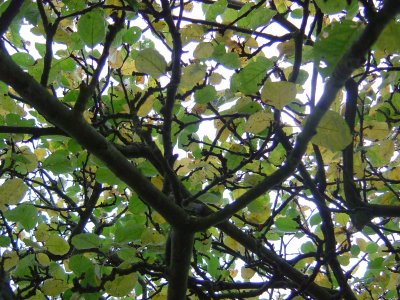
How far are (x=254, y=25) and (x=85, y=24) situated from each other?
829mm

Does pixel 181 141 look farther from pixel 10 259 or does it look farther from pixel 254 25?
pixel 10 259

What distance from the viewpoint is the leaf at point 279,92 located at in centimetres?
152

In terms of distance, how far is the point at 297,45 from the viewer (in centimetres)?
193

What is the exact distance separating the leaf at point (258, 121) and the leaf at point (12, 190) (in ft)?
4.38

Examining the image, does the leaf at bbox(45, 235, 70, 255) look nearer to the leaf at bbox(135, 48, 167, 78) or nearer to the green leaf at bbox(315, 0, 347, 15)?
the leaf at bbox(135, 48, 167, 78)

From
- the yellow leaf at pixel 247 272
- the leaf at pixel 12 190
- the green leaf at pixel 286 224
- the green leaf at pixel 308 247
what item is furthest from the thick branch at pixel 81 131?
the green leaf at pixel 308 247

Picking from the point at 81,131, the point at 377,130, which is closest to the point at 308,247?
the point at 377,130

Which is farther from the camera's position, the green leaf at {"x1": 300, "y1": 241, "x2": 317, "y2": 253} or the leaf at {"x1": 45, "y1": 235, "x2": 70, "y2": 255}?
the green leaf at {"x1": 300, "y1": 241, "x2": 317, "y2": 253}

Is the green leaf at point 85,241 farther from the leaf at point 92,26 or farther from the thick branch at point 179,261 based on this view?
the leaf at point 92,26

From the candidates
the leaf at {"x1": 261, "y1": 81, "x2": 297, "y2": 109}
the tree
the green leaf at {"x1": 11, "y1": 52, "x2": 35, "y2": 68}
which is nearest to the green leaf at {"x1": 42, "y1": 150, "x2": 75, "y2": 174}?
the tree

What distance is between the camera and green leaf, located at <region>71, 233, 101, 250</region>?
5.82 feet

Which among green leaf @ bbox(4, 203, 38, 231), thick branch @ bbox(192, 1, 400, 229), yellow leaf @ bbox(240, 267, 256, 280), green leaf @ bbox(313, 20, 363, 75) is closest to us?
thick branch @ bbox(192, 1, 400, 229)

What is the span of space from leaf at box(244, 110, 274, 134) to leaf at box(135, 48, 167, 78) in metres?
0.45

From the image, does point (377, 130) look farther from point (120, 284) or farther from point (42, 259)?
point (42, 259)
